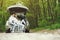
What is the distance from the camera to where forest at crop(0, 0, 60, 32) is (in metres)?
10.3

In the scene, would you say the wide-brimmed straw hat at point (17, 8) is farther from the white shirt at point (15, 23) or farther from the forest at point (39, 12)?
the forest at point (39, 12)

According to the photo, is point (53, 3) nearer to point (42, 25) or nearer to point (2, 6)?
point (42, 25)

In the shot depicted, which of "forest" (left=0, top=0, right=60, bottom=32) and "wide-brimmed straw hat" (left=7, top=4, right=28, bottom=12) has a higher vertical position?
"wide-brimmed straw hat" (left=7, top=4, right=28, bottom=12)

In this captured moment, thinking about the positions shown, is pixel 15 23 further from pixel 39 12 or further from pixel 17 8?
pixel 39 12

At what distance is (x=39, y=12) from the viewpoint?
11.5 meters

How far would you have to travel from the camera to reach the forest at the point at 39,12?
10.3 meters

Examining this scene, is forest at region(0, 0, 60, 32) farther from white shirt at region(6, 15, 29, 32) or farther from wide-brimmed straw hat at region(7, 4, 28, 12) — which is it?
white shirt at region(6, 15, 29, 32)

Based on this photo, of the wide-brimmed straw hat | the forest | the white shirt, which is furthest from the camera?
the forest

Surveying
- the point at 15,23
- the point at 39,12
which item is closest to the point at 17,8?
the point at 15,23

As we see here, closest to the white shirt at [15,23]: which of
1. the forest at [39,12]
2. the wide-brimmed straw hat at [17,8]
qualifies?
the wide-brimmed straw hat at [17,8]

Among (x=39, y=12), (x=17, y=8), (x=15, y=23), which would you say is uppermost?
(x=17, y=8)

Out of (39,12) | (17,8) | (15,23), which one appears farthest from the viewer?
(39,12)

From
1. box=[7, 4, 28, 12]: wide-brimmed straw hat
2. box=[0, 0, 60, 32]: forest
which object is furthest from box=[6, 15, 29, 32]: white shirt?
box=[0, 0, 60, 32]: forest

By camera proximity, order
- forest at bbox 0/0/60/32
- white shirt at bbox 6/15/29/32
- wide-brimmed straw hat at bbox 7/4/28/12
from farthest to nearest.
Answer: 1. forest at bbox 0/0/60/32
2. wide-brimmed straw hat at bbox 7/4/28/12
3. white shirt at bbox 6/15/29/32
